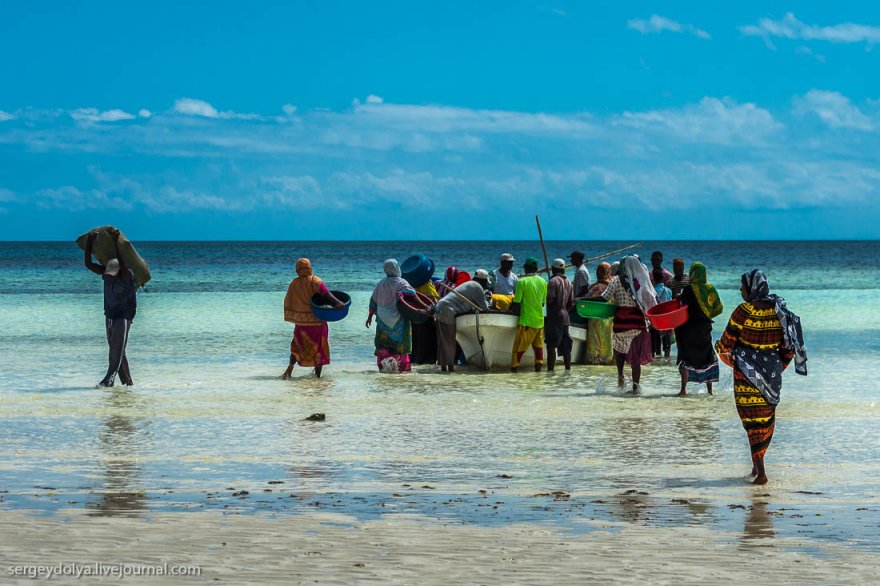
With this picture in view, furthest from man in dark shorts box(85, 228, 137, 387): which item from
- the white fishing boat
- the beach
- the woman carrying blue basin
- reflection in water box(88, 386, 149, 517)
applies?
the white fishing boat

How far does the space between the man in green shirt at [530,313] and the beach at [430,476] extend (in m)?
0.71

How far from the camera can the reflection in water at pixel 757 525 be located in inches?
237

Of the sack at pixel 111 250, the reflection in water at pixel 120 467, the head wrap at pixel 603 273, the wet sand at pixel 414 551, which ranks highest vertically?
the sack at pixel 111 250

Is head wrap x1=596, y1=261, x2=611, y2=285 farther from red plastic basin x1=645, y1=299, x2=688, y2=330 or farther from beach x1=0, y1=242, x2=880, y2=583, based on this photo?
red plastic basin x1=645, y1=299, x2=688, y2=330

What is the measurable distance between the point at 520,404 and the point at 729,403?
2.17m

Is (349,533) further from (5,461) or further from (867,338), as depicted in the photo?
(867,338)

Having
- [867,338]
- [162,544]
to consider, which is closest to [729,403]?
[162,544]

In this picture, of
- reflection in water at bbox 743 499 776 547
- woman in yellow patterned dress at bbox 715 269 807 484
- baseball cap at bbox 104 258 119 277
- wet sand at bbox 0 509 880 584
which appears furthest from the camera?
baseball cap at bbox 104 258 119 277

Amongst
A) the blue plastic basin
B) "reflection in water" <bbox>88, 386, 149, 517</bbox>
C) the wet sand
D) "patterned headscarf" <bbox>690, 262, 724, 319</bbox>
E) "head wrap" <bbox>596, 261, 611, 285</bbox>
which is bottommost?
"reflection in water" <bbox>88, 386, 149, 517</bbox>

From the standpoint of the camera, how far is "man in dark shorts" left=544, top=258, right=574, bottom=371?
15.1 m

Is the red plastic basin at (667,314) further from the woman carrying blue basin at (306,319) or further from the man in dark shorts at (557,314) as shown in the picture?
the woman carrying blue basin at (306,319)

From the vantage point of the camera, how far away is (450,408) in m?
11.7

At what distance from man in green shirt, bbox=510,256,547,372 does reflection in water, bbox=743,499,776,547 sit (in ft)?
25.8

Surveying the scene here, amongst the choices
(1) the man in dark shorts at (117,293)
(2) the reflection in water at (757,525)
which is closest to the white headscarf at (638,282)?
(1) the man in dark shorts at (117,293)
